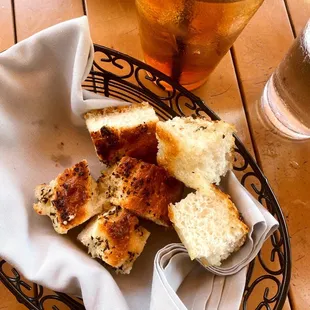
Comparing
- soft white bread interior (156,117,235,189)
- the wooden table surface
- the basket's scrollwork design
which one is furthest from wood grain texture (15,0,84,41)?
soft white bread interior (156,117,235,189)

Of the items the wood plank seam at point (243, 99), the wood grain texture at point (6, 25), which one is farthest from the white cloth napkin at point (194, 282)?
the wood grain texture at point (6, 25)

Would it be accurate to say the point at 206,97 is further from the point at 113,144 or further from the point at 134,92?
the point at 113,144

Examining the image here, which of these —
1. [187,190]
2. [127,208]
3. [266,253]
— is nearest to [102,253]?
[127,208]

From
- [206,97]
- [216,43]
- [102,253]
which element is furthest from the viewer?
[206,97]

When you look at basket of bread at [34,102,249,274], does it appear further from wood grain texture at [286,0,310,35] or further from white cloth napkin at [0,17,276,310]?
wood grain texture at [286,0,310,35]

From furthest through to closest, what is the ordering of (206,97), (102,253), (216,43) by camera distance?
(206,97)
(216,43)
(102,253)
